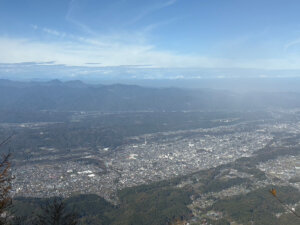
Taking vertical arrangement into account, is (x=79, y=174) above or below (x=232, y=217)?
below

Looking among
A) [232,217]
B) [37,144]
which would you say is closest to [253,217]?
[232,217]

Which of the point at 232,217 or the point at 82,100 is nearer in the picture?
the point at 232,217

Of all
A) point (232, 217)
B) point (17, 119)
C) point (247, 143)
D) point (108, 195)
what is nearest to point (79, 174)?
point (108, 195)

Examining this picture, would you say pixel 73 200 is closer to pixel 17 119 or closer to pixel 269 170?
pixel 269 170

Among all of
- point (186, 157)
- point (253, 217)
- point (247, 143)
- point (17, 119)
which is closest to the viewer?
point (253, 217)

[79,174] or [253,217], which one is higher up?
[253,217]

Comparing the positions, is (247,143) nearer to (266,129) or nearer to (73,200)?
(266,129)

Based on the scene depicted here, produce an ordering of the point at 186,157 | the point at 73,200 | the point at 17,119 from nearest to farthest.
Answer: the point at 73,200, the point at 186,157, the point at 17,119

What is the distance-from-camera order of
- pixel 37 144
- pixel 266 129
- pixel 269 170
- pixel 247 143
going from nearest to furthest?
pixel 269 170, pixel 247 143, pixel 37 144, pixel 266 129

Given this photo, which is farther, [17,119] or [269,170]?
[17,119]
